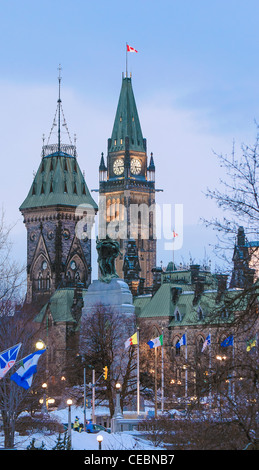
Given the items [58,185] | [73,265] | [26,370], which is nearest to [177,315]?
[73,265]

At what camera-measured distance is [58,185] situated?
173500 millimetres

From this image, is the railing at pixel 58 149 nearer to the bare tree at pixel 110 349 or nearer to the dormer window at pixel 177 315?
the dormer window at pixel 177 315

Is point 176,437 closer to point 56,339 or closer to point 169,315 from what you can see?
point 169,315

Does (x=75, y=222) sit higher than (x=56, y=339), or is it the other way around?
(x=75, y=222)

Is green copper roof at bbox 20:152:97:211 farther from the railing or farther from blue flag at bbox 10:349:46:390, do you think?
blue flag at bbox 10:349:46:390

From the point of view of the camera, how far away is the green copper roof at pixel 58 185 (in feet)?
570

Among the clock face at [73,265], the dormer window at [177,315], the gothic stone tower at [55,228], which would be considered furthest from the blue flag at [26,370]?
the clock face at [73,265]

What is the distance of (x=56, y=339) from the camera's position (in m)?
146

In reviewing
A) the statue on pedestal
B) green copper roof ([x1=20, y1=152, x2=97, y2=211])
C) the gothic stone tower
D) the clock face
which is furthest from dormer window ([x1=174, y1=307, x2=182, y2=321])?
green copper roof ([x1=20, y1=152, x2=97, y2=211])

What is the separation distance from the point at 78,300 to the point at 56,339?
651 centimetres

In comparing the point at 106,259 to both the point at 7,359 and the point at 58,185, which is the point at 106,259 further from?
the point at 58,185

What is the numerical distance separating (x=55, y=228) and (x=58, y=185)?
6486 millimetres
